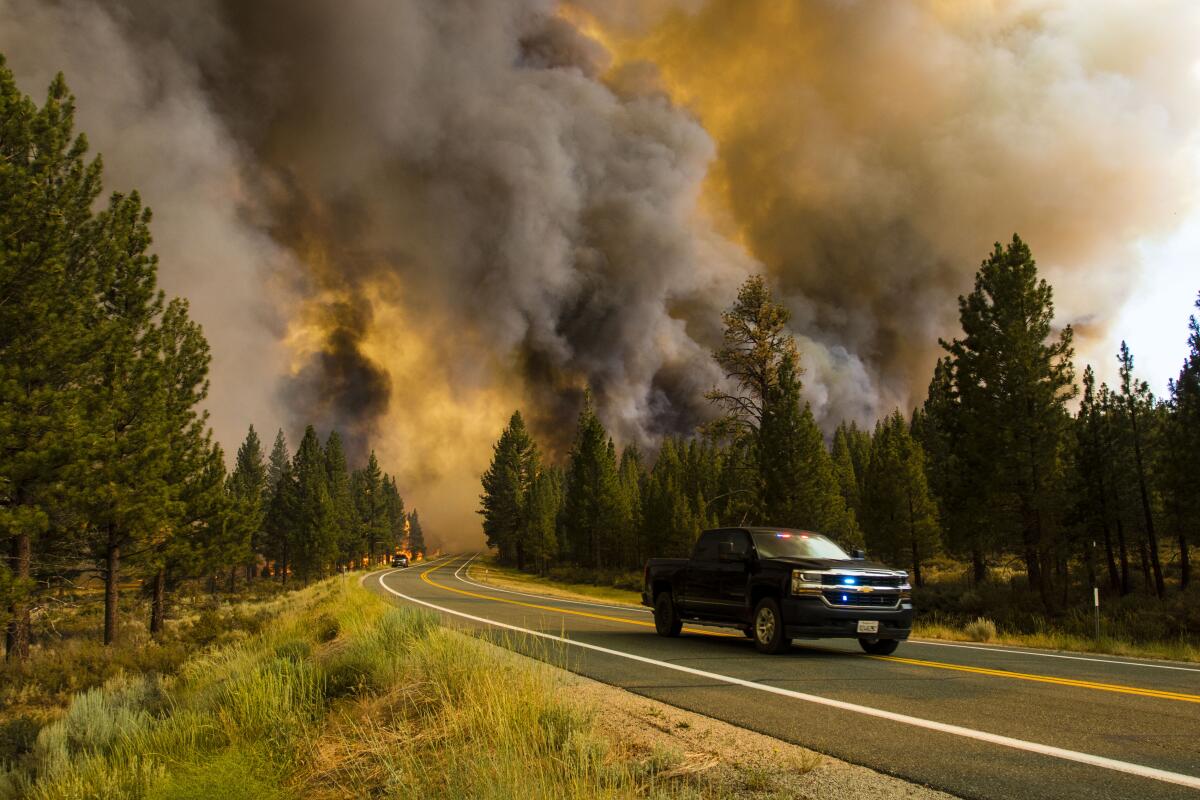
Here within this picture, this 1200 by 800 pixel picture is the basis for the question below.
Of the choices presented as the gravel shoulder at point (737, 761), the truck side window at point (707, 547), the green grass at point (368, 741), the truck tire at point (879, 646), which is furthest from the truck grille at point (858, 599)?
the green grass at point (368, 741)

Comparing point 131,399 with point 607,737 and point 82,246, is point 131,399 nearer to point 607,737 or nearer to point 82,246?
point 82,246

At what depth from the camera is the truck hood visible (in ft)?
32.4

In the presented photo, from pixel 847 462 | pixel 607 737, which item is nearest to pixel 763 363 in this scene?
pixel 607 737

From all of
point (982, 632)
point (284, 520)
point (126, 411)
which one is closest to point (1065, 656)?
point (982, 632)

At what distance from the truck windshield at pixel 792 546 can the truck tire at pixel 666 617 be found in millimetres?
2477

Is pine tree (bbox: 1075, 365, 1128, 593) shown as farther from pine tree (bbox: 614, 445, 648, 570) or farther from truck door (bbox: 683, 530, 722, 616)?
pine tree (bbox: 614, 445, 648, 570)

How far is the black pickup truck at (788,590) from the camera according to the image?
9.71m

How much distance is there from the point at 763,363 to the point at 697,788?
3074cm

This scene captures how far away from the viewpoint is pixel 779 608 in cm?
1007

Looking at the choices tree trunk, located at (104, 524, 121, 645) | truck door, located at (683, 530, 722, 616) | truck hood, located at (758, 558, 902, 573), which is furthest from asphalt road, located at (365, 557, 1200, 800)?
tree trunk, located at (104, 524, 121, 645)

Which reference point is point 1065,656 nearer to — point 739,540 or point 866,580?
point 866,580

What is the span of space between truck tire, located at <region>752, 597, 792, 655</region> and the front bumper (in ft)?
0.47

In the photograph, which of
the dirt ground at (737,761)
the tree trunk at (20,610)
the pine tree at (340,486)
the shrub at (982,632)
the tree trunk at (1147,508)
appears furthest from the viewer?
the pine tree at (340,486)

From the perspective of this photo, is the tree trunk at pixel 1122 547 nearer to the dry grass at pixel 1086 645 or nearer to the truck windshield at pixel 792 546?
the dry grass at pixel 1086 645
